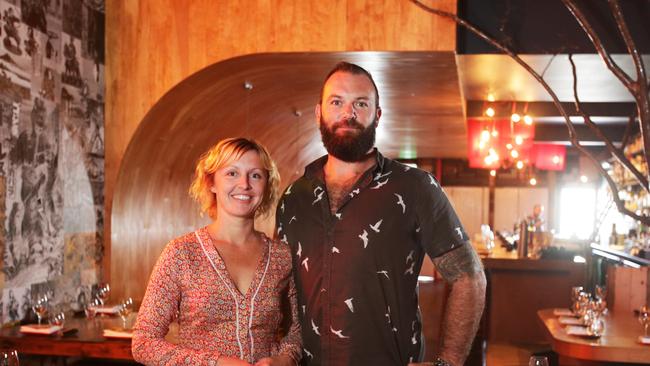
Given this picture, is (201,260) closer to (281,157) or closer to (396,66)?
(396,66)

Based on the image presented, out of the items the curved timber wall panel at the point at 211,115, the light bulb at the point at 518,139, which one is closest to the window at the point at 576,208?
the light bulb at the point at 518,139

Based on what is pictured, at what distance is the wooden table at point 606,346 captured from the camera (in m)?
4.52

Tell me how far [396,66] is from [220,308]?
3256mm

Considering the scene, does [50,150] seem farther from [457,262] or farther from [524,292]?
[524,292]

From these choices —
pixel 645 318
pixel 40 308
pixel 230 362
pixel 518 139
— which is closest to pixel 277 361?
pixel 230 362

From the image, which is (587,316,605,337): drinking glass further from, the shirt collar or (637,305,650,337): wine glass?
the shirt collar

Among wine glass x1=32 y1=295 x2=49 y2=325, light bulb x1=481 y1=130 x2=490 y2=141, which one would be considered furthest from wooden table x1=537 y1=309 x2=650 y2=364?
light bulb x1=481 y1=130 x2=490 y2=141

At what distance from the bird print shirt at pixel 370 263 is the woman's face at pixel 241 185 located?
0.28 m

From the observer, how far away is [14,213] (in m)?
4.51

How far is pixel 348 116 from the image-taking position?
2.84 metres

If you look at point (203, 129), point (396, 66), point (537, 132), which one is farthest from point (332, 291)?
point (537, 132)

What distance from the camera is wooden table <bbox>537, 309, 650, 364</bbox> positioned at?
4523 millimetres

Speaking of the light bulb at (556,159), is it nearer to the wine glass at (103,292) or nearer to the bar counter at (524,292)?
the bar counter at (524,292)

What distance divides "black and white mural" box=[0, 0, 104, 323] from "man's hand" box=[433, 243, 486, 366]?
9.07 ft
